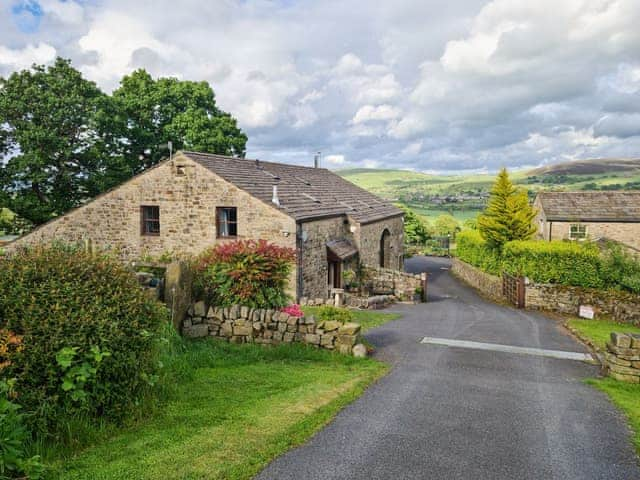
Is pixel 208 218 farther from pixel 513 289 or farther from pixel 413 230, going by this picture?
pixel 413 230

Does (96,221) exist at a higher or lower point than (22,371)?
higher

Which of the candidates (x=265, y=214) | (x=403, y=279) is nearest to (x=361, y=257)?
(x=403, y=279)

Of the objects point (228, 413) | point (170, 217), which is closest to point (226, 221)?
point (170, 217)

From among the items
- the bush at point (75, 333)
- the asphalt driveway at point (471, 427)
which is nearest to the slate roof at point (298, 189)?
the asphalt driveway at point (471, 427)

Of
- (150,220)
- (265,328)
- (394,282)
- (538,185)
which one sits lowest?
(394,282)

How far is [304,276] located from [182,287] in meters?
10.0

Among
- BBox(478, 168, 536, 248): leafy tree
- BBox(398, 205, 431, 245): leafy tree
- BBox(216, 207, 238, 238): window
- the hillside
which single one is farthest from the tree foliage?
the hillside

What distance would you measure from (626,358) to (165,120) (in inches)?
1343

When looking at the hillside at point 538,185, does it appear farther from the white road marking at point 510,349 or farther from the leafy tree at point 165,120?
the white road marking at point 510,349

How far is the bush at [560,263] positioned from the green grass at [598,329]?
3.63 meters

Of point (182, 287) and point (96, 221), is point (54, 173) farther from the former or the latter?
point (182, 287)

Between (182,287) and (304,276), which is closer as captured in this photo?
(182,287)

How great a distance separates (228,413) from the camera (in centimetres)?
715

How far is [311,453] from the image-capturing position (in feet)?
20.0
